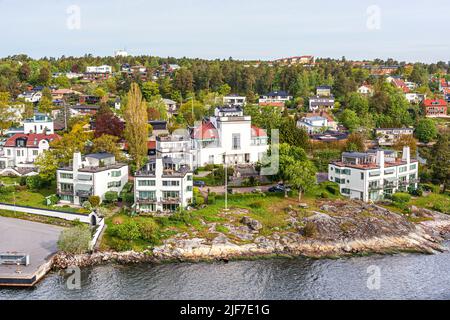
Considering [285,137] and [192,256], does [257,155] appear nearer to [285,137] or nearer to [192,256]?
[285,137]

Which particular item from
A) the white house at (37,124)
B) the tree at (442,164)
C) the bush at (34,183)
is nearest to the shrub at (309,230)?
the tree at (442,164)

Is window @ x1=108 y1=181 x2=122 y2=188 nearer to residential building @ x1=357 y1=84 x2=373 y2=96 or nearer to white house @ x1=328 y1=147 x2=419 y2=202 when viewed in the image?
white house @ x1=328 y1=147 x2=419 y2=202

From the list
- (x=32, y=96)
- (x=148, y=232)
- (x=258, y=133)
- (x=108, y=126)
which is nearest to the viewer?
(x=148, y=232)

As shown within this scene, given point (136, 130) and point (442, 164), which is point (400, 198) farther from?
point (136, 130)

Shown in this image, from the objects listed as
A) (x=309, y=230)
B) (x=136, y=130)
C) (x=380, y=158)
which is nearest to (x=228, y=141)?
(x=136, y=130)

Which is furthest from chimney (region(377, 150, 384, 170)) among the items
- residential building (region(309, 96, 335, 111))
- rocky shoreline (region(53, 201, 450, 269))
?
residential building (region(309, 96, 335, 111))

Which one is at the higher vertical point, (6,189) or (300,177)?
(300,177)

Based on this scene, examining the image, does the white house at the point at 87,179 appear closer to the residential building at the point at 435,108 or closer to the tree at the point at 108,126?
the tree at the point at 108,126
